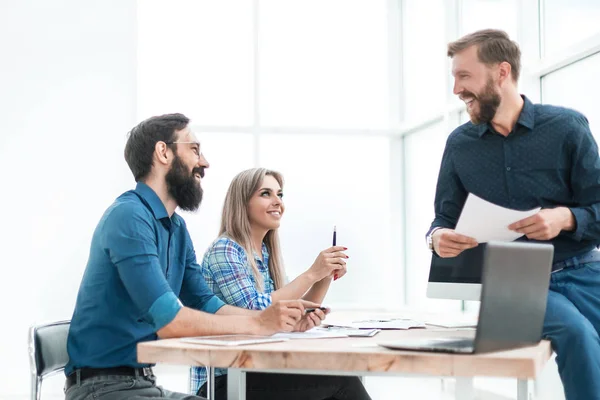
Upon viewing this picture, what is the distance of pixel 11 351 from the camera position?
5641 millimetres

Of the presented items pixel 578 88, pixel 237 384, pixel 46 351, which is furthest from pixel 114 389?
pixel 578 88

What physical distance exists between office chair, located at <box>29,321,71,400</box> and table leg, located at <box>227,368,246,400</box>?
0.60 metres

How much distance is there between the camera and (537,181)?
216 centimetres

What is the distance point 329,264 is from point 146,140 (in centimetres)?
75

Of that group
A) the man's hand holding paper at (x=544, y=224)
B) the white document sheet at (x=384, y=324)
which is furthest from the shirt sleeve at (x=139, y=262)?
the man's hand holding paper at (x=544, y=224)

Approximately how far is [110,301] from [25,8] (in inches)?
175

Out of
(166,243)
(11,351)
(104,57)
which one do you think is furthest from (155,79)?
(166,243)

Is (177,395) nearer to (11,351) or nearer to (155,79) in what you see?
(11,351)

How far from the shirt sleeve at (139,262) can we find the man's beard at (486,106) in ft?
3.29

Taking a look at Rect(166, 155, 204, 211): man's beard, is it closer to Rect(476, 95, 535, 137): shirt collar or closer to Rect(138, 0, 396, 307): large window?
Rect(476, 95, 535, 137): shirt collar

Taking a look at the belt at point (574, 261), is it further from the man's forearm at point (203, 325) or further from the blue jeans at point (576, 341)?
the man's forearm at point (203, 325)

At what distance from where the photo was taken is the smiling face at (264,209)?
3055 mm

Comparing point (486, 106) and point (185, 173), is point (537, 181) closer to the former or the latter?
point (486, 106)

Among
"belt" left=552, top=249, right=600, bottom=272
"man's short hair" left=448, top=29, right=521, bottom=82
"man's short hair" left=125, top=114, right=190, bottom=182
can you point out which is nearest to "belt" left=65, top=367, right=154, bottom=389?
"man's short hair" left=125, top=114, right=190, bottom=182
